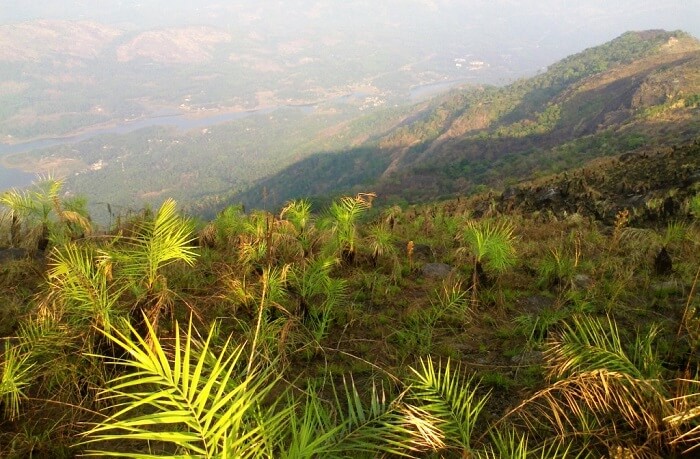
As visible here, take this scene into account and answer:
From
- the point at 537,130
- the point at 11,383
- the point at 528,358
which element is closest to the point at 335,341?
the point at 528,358

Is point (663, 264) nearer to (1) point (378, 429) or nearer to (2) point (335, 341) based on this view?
(2) point (335, 341)

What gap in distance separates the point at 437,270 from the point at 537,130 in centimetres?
5714

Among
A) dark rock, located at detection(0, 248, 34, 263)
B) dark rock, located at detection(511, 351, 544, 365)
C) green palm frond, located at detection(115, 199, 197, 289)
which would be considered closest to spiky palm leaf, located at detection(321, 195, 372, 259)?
green palm frond, located at detection(115, 199, 197, 289)

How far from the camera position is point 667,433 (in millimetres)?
1866

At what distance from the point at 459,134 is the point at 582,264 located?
74.2m

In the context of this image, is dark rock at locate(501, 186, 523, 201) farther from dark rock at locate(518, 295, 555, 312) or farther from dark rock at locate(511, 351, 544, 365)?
dark rock at locate(511, 351, 544, 365)

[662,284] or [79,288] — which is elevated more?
[79,288]

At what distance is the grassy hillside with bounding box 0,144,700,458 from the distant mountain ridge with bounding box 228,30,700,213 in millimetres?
1220

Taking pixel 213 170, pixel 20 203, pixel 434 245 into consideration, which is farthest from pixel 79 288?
pixel 213 170

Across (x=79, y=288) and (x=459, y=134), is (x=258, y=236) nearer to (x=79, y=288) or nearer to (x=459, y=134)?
(x=79, y=288)

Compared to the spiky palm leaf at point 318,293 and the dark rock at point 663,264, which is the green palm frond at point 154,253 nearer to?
the spiky palm leaf at point 318,293

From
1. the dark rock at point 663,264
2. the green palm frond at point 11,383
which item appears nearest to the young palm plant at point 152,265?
the green palm frond at point 11,383

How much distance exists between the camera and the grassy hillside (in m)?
1.66

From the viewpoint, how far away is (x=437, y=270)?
534 centimetres
